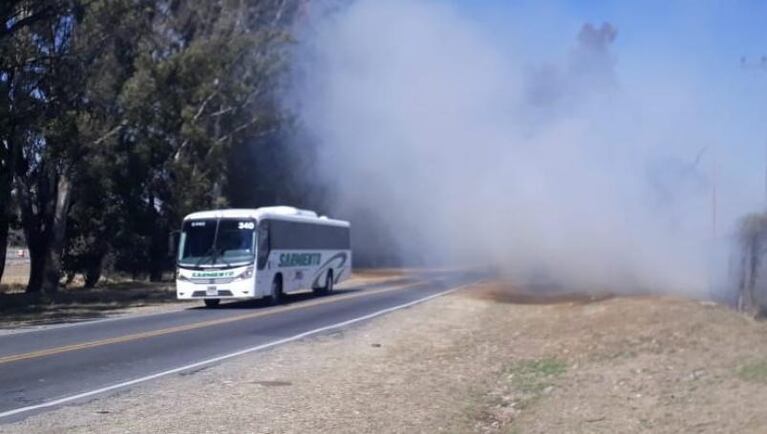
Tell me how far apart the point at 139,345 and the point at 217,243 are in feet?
33.7

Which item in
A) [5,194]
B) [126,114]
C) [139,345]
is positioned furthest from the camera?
[126,114]

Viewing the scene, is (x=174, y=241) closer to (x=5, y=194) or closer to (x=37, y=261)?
(x=5, y=194)

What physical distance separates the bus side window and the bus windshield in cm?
25

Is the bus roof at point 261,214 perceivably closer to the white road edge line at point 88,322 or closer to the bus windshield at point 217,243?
the bus windshield at point 217,243

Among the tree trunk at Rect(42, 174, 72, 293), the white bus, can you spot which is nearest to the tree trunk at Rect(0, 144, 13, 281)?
the tree trunk at Rect(42, 174, 72, 293)

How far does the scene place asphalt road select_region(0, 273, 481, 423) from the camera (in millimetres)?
13945

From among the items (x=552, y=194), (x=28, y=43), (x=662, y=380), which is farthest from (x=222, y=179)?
(x=662, y=380)

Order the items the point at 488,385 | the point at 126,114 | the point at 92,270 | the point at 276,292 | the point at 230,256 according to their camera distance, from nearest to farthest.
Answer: the point at 488,385, the point at 230,256, the point at 276,292, the point at 126,114, the point at 92,270

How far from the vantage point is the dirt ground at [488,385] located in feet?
36.3

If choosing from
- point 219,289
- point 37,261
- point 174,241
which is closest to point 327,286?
point 174,241

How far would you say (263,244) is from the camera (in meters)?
30.2

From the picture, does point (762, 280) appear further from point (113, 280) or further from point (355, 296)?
point (113, 280)

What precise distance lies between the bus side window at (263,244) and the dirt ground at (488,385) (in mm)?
8401

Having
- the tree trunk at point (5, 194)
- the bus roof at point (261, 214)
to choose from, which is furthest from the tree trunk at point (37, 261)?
the bus roof at point (261, 214)
